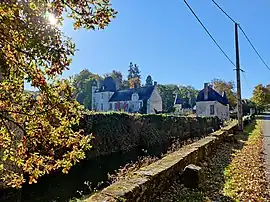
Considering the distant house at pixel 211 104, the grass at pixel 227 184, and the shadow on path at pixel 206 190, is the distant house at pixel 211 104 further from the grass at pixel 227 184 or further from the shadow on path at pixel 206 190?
the shadow on path at pixel 206 190

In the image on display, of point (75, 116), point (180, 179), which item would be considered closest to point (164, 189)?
point (180, 179)

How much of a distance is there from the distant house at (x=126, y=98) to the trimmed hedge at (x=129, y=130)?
Result: 1001 inches

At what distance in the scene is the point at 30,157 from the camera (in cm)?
283

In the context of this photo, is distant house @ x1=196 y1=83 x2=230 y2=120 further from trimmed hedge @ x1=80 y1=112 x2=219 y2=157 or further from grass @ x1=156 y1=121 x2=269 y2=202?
grass @ x1=156 y1=121 x2=269 y2=202

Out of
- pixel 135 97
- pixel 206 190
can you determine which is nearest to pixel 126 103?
pixel 135 97

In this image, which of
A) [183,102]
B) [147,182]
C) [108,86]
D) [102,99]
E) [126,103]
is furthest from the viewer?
[183,102]

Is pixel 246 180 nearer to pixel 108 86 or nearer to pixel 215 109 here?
pixel 215 109

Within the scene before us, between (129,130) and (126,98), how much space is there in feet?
122

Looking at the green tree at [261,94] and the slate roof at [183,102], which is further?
the slate roof at [183,102]

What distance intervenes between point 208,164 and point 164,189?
3326 mm

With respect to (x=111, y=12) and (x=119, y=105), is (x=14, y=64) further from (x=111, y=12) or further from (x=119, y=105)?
(x=119, y=105)

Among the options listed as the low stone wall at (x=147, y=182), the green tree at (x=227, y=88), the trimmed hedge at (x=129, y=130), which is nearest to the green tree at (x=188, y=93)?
the green tree at (x=227, y=88)

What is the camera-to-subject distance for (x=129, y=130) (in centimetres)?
1925

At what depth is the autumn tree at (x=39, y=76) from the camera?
242 cm
